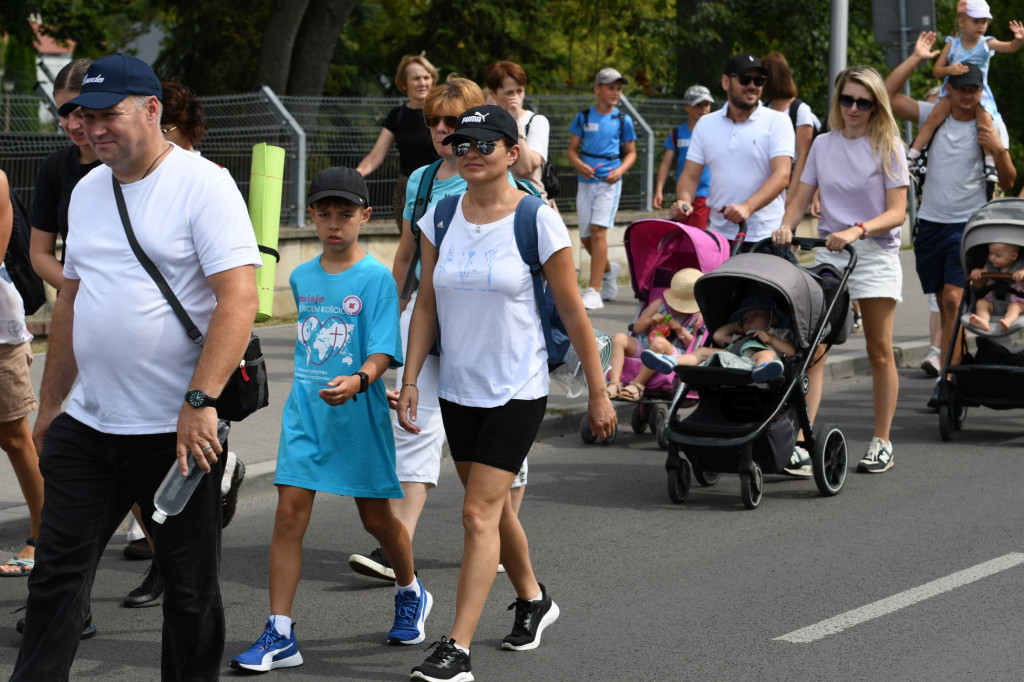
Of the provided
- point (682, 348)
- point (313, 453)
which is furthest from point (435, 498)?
point (313, 453)

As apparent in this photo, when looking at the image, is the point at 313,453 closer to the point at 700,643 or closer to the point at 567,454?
the point at 700,643

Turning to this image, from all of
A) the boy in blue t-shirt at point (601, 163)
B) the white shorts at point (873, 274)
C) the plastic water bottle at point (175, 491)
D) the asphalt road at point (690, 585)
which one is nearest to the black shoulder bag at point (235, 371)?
the plastic water bottle at point (175, 491)

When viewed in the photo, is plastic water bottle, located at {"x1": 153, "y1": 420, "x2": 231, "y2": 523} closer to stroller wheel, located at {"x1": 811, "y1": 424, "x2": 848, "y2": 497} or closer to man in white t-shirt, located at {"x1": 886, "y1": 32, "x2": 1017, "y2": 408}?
stroller wheel, located at {"x1": 811, "y1": 424, "x2": 848, "y2": 497}

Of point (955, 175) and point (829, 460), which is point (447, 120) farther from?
point (955, 175)

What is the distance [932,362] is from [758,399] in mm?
4124

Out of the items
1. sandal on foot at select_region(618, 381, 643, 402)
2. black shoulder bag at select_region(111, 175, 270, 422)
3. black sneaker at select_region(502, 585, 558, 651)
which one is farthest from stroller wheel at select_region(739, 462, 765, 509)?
black shoulder bag at select_region(111, 175, 270, 422)

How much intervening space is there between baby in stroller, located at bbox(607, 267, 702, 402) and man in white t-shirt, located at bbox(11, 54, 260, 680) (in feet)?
15.8

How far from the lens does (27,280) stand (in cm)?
607

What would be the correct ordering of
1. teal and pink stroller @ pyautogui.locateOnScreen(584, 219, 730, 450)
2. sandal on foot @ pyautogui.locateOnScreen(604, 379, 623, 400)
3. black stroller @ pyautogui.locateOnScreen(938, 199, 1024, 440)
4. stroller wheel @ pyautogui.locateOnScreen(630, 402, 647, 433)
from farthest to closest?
stroller wheel @ pyautogui.locateOnScreen(630, 402, 647, 433)
teal and pink stroller @ pyautogui.locateOnScreen(584, 219, 730, 450)
black stroller @ pyautogui.locateOnScreen(938, 199, 1024, 440)
sandal on foot @ pyautogui.locateOnScreen(604, 379, 623, 400)

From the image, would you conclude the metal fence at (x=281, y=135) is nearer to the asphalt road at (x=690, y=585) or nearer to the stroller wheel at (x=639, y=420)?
the stroller wheel at (x=639, y=420)

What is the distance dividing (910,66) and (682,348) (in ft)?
8.00

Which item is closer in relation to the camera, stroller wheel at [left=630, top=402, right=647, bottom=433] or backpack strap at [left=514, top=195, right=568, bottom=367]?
backpack strap at [left=514, top=195, right=568, bottom=367]

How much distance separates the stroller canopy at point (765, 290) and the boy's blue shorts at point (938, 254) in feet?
7.53

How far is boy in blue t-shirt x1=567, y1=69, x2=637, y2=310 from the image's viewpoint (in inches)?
558
